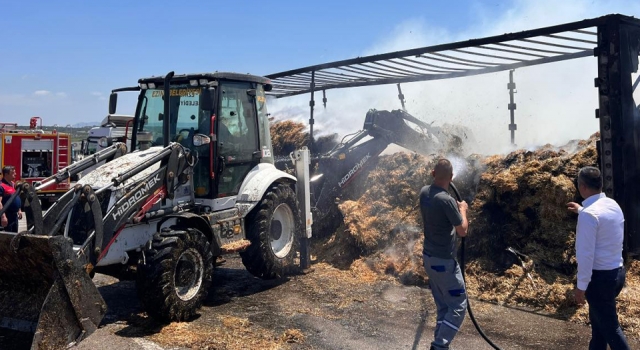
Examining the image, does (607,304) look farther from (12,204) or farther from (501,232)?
(12,204)

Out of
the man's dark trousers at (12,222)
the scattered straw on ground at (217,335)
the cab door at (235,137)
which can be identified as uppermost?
the cab door at (235,137)

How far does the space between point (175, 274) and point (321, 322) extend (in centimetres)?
178

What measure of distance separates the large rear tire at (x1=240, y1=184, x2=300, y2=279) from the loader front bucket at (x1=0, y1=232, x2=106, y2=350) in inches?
111

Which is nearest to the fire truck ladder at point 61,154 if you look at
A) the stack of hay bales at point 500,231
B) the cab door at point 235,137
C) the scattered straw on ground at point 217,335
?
the stack of hay bales at point 500,231

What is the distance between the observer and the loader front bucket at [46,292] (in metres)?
4.68

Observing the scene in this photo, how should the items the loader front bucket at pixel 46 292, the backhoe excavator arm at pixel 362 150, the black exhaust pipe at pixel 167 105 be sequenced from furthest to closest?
the backhoe excavator arm at pixel 362 150 → the black exhaust pipe at pixel 167 105 → the loader front bucket at pixel 46 292

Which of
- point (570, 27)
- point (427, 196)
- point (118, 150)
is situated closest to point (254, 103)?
point (118, 150)

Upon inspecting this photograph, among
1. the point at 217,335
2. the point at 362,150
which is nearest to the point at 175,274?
the point at 217,335

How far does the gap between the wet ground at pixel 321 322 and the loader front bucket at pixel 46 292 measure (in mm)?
506

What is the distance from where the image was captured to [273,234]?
8.24 meters

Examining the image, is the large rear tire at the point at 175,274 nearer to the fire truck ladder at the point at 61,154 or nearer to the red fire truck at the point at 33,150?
the red fire truck at the point at 33,150

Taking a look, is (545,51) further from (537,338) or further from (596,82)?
(537,338)

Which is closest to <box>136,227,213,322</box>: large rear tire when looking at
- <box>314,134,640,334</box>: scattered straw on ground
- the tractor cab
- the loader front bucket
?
the loader front bucket

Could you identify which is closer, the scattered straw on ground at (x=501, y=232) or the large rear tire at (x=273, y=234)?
the scattered straw on ground at (x=501, y=232)
